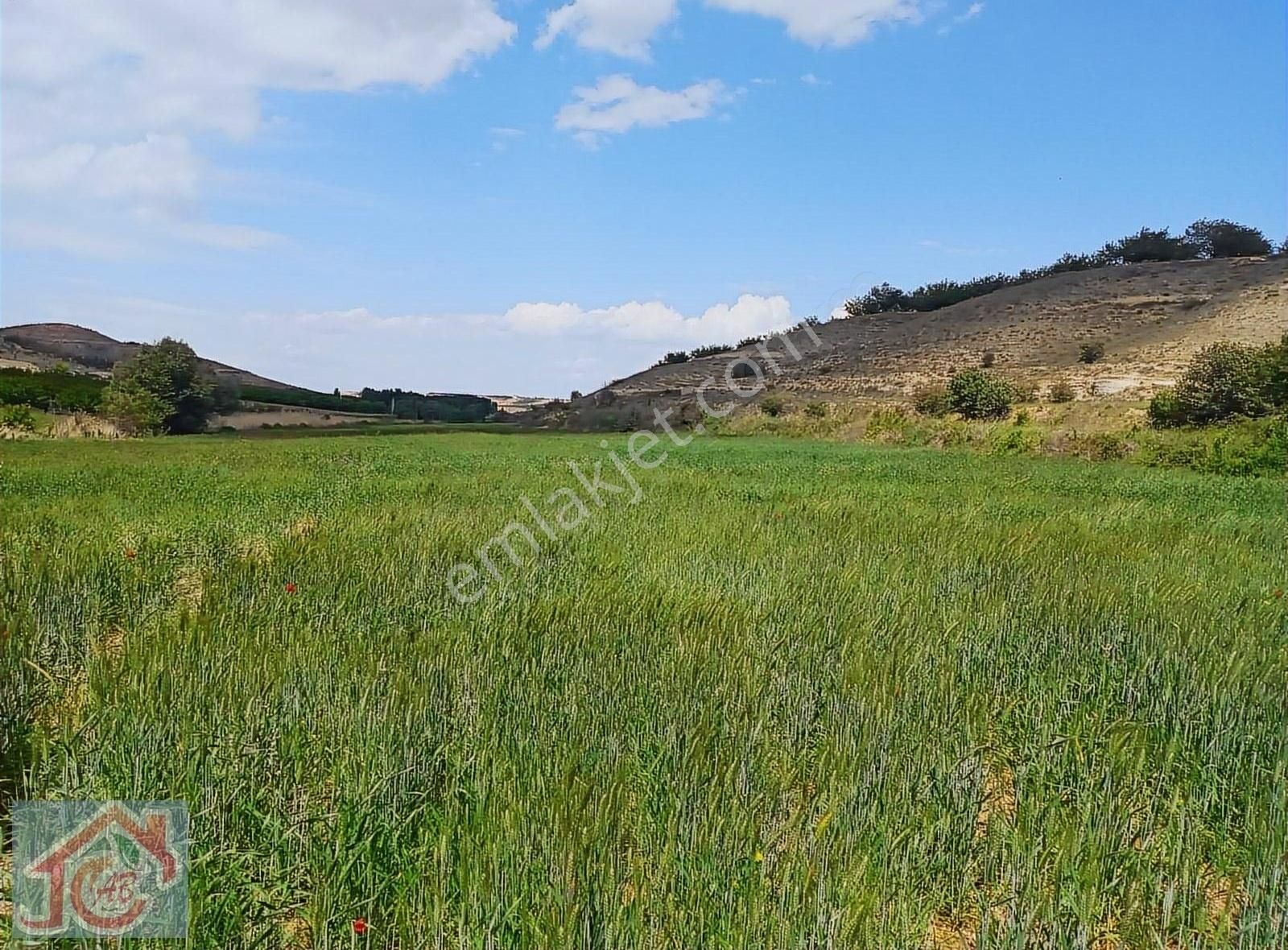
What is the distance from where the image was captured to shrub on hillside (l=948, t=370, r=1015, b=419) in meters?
27.8

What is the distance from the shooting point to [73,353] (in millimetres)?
49875

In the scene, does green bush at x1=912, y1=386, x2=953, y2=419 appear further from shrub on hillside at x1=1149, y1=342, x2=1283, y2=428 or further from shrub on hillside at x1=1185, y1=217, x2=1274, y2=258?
shrub on hillside at x1=1185, y1=217, x2=1274, y2=258

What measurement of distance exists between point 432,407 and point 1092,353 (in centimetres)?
3569

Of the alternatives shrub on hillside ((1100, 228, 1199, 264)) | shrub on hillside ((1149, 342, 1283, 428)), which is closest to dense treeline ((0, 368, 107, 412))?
shrub on hillside ((1149, 342, 1283, 428))

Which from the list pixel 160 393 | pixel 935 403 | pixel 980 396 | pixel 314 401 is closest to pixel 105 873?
pixel 980 396

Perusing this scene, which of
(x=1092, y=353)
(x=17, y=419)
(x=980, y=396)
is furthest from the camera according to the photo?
(x=1092, y=353)

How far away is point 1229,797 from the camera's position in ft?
8.57

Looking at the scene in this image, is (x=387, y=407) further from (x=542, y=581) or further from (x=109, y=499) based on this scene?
(x=542, y=581)

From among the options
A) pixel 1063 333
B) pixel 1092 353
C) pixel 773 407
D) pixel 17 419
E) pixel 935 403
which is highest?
pixel 1063 333

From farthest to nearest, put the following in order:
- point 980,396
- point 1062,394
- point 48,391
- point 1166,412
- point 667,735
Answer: point 48,391
point 980,396
point 1062,394
point 1166,412
point 667,735

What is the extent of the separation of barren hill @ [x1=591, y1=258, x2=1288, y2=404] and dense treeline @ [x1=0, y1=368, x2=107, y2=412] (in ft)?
85.0

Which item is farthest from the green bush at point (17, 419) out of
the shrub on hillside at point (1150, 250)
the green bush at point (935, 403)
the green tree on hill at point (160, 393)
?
the shrub on hillside at point (1150, 250)

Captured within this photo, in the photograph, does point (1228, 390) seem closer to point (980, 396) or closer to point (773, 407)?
point (980, 396)

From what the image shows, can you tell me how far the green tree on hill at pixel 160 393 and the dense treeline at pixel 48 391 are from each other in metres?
1.14
